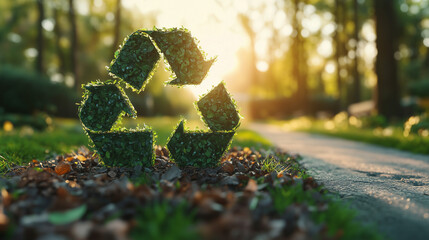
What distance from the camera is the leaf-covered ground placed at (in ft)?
5.90

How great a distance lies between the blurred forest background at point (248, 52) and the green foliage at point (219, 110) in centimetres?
999

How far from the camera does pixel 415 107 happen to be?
14.4 meters

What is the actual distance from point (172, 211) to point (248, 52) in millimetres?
29713

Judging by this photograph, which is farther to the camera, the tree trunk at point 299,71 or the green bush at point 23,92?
the tree trunk at point 299,71

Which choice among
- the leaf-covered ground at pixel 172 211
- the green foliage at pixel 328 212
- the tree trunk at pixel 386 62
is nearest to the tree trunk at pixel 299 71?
the tree trunk at pixel 386 62

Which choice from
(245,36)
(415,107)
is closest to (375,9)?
(415,107)

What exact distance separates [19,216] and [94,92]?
1.84m

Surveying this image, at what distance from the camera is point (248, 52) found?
30781 mm

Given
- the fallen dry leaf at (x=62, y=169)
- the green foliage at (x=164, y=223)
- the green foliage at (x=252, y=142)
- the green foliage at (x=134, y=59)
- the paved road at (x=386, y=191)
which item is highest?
the green foliage at (x=134, y=59)

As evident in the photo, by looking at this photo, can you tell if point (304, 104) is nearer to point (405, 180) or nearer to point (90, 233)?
point (405, 180)

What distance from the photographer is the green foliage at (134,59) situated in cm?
365

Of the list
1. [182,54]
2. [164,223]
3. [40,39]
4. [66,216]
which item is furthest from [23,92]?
[164,223]

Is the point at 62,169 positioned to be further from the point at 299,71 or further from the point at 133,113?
the point at 299,71

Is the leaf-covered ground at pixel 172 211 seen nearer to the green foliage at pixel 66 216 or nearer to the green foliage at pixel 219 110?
the green foliage at pixel 66 216
